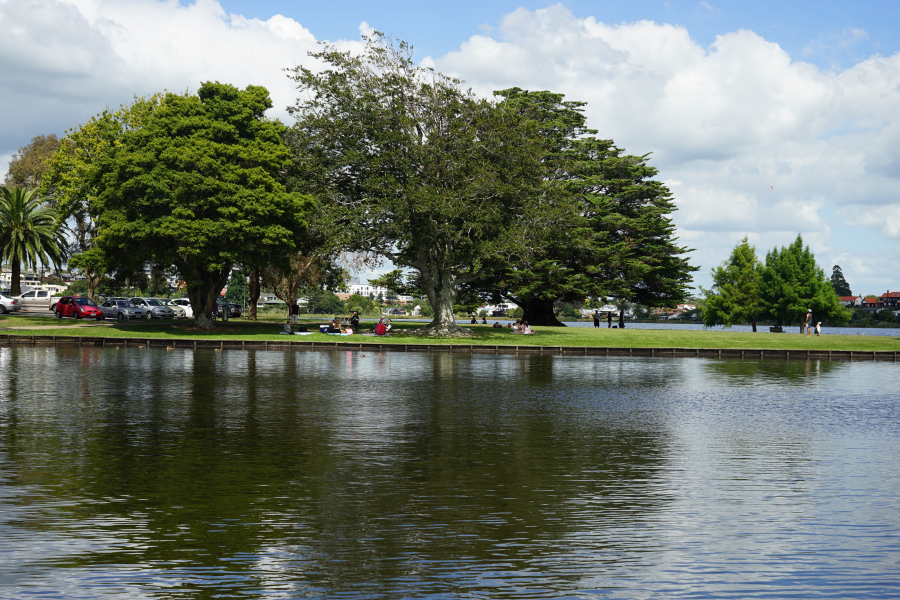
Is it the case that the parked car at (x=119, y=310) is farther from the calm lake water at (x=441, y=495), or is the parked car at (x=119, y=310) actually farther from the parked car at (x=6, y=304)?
the calm lake water at (x=441, y=495)

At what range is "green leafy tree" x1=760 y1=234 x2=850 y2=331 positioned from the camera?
289 ft

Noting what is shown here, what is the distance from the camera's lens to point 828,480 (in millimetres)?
11398

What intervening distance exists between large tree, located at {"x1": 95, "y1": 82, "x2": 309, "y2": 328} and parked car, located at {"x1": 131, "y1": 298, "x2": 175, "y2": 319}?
52.8 feet

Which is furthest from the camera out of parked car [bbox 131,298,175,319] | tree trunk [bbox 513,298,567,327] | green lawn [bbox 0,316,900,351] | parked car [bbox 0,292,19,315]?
tree trunk [bbox 513,298,567,327]

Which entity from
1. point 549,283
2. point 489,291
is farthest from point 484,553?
point 489,291

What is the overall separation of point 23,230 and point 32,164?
1769 centimetres

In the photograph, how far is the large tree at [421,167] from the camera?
50438mm

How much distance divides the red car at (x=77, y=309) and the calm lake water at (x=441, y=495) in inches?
1818

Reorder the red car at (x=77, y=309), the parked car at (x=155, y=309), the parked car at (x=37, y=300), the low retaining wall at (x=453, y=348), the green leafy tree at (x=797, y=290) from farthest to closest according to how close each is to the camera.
→ 1. the green leafy tree at (x=797, y=290)
2. the parked car at (x=37, y=300)
3. the parked car at (x=155, y=309)
4. the red car at (x=77, y=309)
5. the low retaining wall at (x=453, y=348)

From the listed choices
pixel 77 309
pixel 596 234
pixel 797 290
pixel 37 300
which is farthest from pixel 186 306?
pixel 797 290

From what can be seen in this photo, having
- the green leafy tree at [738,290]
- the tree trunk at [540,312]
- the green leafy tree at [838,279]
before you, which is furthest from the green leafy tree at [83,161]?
the green leafy tree at [838,279]

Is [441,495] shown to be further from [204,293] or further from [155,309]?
[155,309]

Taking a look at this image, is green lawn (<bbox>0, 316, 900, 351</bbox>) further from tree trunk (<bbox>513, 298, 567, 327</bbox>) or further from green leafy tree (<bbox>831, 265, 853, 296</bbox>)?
green leafy tree (<bbox>831, 265, 853, 296</bbox>)

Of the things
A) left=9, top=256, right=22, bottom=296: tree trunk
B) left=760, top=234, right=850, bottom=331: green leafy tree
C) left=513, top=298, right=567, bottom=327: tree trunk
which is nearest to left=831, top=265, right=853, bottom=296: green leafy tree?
left=760, top=234, right=850, bottom=331: green leafy tree
